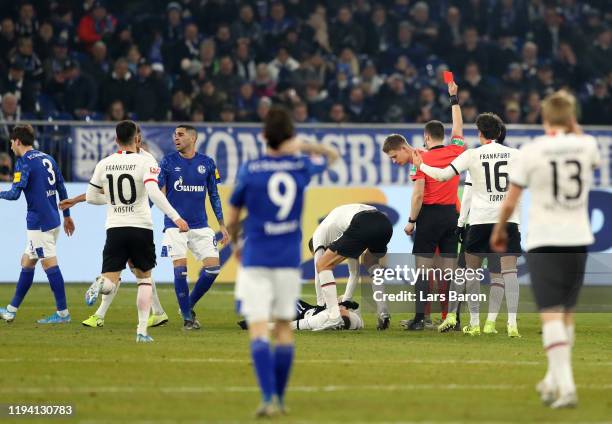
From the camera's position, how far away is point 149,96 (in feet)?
75.6

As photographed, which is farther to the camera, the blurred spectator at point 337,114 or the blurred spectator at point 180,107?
the blurred spectator at point 337,114

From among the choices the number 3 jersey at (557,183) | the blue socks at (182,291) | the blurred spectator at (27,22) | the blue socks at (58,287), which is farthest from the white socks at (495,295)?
the blurred spectator at (27,22)

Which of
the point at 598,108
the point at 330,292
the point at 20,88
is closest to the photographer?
the point at 330,292

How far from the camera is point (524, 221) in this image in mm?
21328

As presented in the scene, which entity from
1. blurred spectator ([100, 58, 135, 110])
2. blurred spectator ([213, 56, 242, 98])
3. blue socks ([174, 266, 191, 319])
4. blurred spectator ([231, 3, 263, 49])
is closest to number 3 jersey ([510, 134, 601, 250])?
blue socks ([174, 266, 191, 319])

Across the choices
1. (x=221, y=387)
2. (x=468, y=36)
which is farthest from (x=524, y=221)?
(x=221, y=387)

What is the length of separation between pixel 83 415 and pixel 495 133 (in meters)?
6.66

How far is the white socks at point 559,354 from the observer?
8.31m

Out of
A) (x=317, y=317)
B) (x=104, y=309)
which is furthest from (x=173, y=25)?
(x=317, y=317)

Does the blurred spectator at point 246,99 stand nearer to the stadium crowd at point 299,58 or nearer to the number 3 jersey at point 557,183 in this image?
the stadium crowd at point 299,58

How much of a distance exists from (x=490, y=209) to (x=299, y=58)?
12555 millimetres

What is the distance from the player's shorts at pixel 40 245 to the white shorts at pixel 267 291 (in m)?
6.93

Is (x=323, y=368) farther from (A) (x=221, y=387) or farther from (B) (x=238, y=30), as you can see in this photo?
(B) (x=238, y=30)

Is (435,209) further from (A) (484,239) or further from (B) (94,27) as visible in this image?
(B) (94,27)
